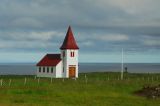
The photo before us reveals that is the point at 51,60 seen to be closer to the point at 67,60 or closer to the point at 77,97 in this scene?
the point at 67,60

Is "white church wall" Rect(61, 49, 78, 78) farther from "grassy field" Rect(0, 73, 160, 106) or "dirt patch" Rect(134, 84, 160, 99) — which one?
"dirt patch" Rect(134, 84, 160, 99)

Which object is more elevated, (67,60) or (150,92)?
(67,60)

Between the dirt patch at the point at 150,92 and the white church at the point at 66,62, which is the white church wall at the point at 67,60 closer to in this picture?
the white church at the point at 66,62

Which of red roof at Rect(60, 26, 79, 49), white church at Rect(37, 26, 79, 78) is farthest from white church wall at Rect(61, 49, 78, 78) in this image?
red roof at Rect(60, 26, 79, 49)

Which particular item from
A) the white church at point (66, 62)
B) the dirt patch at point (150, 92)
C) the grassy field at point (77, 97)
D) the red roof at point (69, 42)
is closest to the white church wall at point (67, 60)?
the white church at point (66, 62)

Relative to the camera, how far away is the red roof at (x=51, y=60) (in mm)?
77469

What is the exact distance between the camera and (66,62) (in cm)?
7650

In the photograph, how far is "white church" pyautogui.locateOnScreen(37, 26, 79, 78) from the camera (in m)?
76.6

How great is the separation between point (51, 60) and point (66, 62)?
3598mm

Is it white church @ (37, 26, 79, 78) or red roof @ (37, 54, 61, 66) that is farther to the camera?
red roof @ (37, 54, 61, 66)

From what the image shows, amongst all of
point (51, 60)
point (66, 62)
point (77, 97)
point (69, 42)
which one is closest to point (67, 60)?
point (66, 62)

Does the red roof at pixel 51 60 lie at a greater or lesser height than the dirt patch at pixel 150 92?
greater

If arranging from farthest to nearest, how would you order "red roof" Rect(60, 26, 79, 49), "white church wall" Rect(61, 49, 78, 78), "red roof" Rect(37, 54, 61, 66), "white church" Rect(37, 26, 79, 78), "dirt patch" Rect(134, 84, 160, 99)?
"red roof" Rect(37, 54, 61, 66) < "red roof" Rect(60, 26, 79, 49) < "white church" Rect(37, 26, 79, 78) < "white church wall" Rect(61, 49, 78, 78) < "dirt patch" Rect(134, 84, 160, 99)

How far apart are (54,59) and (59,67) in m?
2.54
